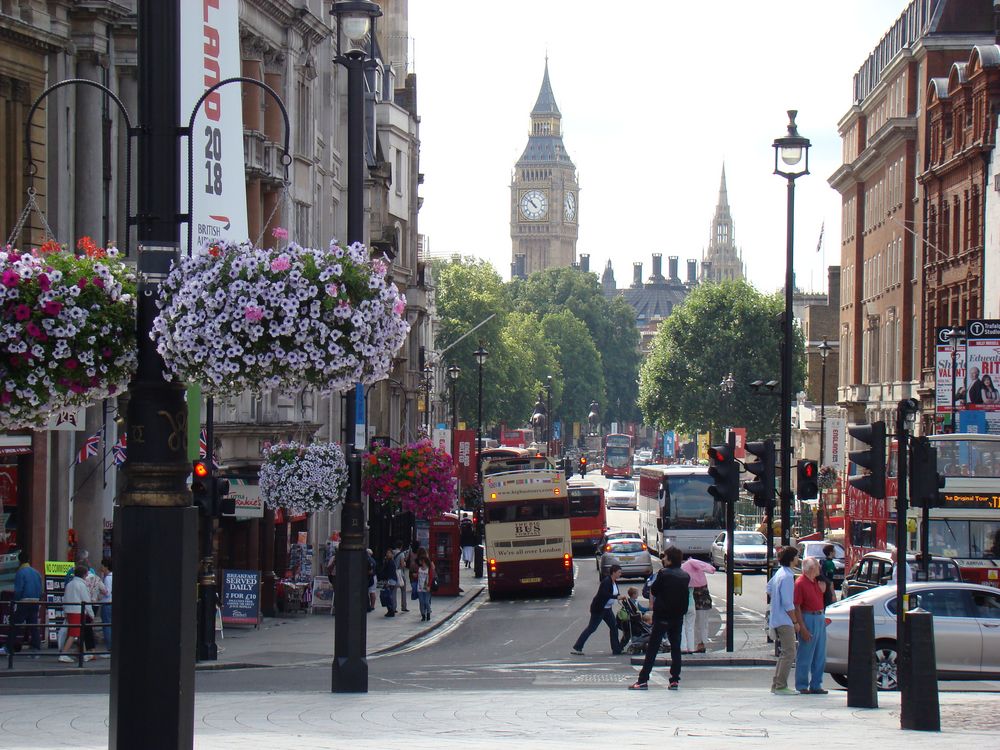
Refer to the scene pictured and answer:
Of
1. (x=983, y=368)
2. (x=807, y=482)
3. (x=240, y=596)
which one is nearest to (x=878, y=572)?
(x=807, y=482)

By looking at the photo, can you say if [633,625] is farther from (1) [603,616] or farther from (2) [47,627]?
(2) [47,627]

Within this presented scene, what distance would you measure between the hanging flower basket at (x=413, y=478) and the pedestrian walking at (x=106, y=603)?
415 inches

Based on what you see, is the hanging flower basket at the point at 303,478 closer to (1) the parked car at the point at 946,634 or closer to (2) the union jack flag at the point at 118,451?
(2) the union jack flag at the point at 118,451

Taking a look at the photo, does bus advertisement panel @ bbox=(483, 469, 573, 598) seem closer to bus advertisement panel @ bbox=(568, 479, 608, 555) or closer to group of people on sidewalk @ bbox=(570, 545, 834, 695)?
bus advertisement panel @ bbox=(568, 479, 608, 555)

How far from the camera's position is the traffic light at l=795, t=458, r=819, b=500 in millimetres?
27781

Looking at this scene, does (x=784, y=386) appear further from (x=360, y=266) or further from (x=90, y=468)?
(x=360, y=266)

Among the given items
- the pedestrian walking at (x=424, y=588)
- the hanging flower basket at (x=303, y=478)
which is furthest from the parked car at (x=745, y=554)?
the hanging flower basket at (x=303, y=478)

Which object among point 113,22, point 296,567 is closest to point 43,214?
point 113,22

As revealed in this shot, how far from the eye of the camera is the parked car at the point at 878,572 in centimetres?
2639

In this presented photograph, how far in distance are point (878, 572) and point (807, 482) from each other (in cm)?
224

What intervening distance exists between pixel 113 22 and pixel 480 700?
17.0m

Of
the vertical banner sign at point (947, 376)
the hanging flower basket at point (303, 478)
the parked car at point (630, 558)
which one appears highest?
the vertical banner sign at point (947, 376)

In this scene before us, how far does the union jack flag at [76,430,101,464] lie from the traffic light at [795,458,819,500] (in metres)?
11.9

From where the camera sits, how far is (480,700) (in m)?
17.8
